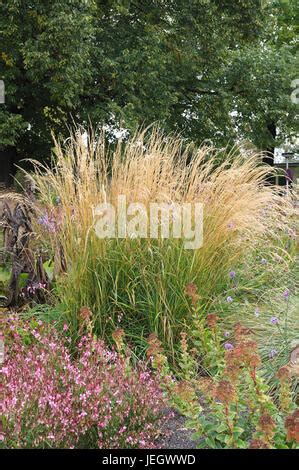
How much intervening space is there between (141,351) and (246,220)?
3.68ft

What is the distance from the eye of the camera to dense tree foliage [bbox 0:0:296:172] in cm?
1195

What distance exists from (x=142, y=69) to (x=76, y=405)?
12027mm

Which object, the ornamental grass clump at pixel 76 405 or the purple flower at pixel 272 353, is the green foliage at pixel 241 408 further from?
the purple flower at pixel 272 353

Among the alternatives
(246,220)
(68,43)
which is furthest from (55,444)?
(68,43)

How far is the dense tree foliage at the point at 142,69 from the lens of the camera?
11.9 m

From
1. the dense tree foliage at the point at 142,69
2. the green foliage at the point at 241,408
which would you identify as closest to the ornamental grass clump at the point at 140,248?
the green foliage at the point at 241,408

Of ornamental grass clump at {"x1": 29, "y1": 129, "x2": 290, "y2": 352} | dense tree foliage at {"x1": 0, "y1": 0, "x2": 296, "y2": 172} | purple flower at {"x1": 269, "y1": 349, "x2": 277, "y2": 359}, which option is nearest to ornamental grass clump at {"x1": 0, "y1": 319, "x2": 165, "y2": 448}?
purple flower at {"x1": 269, "y1": 349, "x2": 277, "y2": 359}

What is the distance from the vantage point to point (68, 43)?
461 inches

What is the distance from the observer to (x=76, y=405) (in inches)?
101

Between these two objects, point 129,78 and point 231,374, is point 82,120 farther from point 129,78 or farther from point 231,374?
point 231,374

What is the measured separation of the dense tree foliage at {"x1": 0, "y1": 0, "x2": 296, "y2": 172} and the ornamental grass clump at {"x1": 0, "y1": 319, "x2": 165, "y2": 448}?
9.53 metres

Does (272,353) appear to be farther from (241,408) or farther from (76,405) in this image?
(76,405)

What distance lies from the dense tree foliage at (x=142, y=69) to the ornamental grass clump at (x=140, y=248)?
8.03 meters

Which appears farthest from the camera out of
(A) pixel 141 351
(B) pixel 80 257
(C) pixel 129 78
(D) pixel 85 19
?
(C) pixel 129 78
